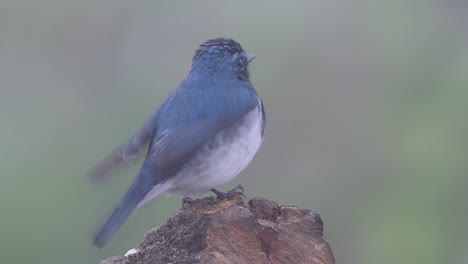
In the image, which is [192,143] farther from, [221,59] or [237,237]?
[237,237]

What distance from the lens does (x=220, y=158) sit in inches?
211

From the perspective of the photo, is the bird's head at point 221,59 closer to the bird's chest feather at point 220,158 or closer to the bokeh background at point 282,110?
the bird's chest feather at point 220,158

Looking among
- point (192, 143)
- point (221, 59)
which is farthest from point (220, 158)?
point (221, 59)

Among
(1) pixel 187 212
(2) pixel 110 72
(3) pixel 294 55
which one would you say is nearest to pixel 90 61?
(2) pixel 110 72

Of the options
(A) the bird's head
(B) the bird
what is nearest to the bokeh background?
(A) the bird's head

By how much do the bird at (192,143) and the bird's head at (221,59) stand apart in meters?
0.07

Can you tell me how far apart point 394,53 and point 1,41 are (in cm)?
331

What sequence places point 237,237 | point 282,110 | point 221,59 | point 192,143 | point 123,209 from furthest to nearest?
point 282,110 < point 221,59 < point 192,143 < point 123,209 < point 237,237

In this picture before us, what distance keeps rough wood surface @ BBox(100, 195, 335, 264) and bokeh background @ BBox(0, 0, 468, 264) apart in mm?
2778

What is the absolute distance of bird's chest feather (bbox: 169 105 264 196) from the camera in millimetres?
5336

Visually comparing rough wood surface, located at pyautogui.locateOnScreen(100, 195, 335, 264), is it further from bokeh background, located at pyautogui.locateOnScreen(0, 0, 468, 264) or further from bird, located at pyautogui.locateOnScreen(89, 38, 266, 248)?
bokeh background, located at pyautogui.locateOnScreen(0, 0, 468, 264)

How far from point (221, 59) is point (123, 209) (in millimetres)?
1038

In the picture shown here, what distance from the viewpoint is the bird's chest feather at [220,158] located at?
534cm

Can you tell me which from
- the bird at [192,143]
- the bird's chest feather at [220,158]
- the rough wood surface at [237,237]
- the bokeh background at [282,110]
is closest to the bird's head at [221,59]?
the bird at [192,143]
